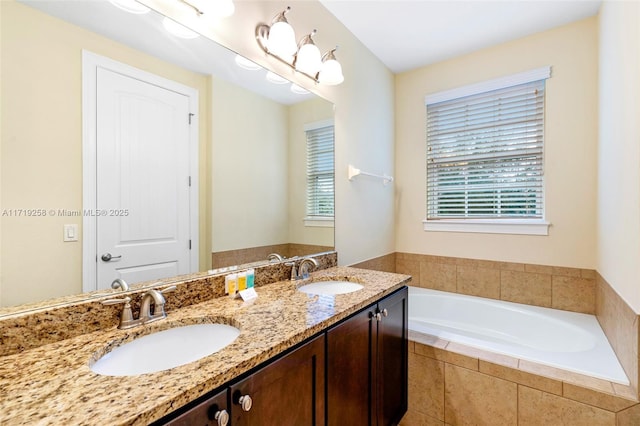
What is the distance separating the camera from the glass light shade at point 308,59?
5.53ft

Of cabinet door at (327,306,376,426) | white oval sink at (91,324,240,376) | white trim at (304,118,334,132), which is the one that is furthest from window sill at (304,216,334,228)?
white oval sink at (91,324,240,376)

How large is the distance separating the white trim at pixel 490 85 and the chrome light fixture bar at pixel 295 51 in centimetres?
131

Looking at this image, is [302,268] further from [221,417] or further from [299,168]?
[221,417]

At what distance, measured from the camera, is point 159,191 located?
1.14 metres

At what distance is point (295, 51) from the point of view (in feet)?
5.45

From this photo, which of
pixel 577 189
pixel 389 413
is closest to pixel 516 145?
pixel 577 189

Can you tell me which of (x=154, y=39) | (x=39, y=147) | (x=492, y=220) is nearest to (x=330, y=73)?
(x=154, y=39)

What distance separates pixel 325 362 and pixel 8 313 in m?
0.93

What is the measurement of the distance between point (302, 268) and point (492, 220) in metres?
1.76

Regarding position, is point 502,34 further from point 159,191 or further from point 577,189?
point 159,191

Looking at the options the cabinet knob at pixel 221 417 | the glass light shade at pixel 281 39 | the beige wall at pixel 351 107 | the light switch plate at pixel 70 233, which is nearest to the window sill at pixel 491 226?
the beige wall at pixel 351 107

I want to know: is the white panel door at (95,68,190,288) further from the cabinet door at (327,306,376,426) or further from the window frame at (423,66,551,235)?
the window frame at (423,66,551,235)

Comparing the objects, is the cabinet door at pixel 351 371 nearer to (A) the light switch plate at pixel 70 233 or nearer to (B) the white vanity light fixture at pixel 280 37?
(A) the light switch plate at pixel 70 233

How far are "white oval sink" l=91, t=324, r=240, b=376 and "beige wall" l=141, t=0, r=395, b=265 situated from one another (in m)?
1.20
